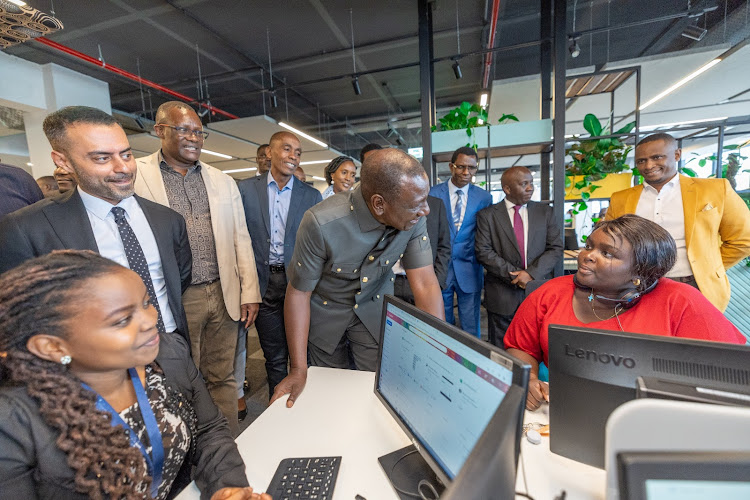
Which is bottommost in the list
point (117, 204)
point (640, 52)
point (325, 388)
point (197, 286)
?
point (325, 388)

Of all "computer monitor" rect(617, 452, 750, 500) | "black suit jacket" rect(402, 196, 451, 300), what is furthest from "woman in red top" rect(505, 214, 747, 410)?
"black suit jacket" rect(402, 196, 451, 300)

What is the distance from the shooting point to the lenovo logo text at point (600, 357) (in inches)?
28.5

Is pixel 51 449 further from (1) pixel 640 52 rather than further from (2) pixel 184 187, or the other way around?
(1) pixel 640 52

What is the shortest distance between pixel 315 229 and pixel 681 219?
2.26 metres

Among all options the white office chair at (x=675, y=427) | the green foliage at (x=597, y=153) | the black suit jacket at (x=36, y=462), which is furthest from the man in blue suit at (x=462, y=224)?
the white office chair at (x=675, y=427)

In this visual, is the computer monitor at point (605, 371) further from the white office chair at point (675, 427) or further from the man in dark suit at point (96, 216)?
the man in dark suit at point (96, 216)

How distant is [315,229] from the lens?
1410mm

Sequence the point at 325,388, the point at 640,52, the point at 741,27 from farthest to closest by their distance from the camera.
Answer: the point at 640,52 → the point at 741,27 → the point at 325,388

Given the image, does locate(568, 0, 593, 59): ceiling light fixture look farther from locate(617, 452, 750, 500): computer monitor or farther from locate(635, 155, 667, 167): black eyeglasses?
locate(617, 452, 750, 500): computer monitor

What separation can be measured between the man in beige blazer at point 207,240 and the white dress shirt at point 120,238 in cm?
31

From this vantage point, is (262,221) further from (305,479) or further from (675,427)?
(675,427)

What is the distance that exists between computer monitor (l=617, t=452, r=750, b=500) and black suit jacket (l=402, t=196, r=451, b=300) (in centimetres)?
219

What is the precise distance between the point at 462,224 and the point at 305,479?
2315 mm

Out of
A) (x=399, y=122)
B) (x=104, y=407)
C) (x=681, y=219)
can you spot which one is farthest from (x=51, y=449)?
(x=399, y=122)
